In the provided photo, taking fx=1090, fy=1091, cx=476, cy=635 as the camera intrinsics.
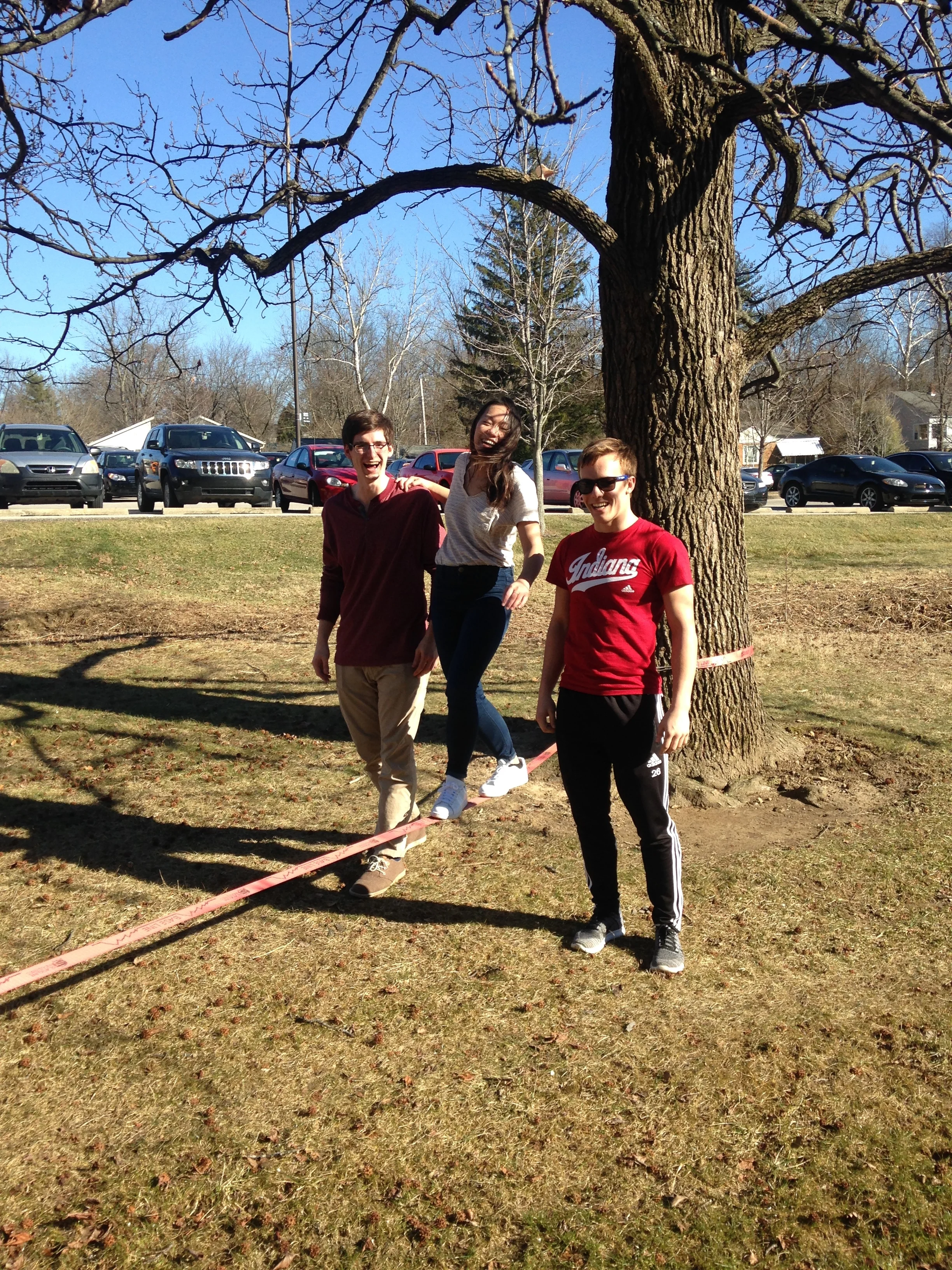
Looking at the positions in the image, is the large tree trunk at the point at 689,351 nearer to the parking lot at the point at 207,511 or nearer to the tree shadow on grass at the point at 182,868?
the tree shadow on grass at the point at 182,868

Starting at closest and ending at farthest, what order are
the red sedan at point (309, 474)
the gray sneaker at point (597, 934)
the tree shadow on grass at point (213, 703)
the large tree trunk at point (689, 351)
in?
1. the gray sneaker at point (597, 934)
2. the large tree trunk at point (689, 351)
3. the tree shadow on grass at point (213, 703)
4. the red sedan at point (309, 474)

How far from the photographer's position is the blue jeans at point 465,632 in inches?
194

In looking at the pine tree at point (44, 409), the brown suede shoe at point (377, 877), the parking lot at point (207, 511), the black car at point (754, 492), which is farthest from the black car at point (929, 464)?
the pine tree at point (44, 409)

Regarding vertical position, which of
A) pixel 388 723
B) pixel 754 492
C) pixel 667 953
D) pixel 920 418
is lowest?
pixel 667 953

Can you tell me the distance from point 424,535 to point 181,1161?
8.27ft

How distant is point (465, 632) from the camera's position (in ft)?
16.2

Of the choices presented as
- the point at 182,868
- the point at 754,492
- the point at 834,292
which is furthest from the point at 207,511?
the point at 182,868

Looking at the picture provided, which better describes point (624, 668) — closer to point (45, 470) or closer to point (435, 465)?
point (45, 470)

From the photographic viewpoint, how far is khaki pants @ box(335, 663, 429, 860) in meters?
4.57

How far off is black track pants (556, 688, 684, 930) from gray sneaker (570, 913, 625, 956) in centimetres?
12

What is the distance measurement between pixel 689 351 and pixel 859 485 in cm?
2547

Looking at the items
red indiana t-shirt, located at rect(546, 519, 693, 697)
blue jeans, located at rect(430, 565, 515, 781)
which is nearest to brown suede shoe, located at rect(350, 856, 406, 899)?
blue jeans, located at rect(430, 565, 515, 781)

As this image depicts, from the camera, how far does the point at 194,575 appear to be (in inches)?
544

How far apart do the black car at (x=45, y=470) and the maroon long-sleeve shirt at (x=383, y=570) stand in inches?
642
